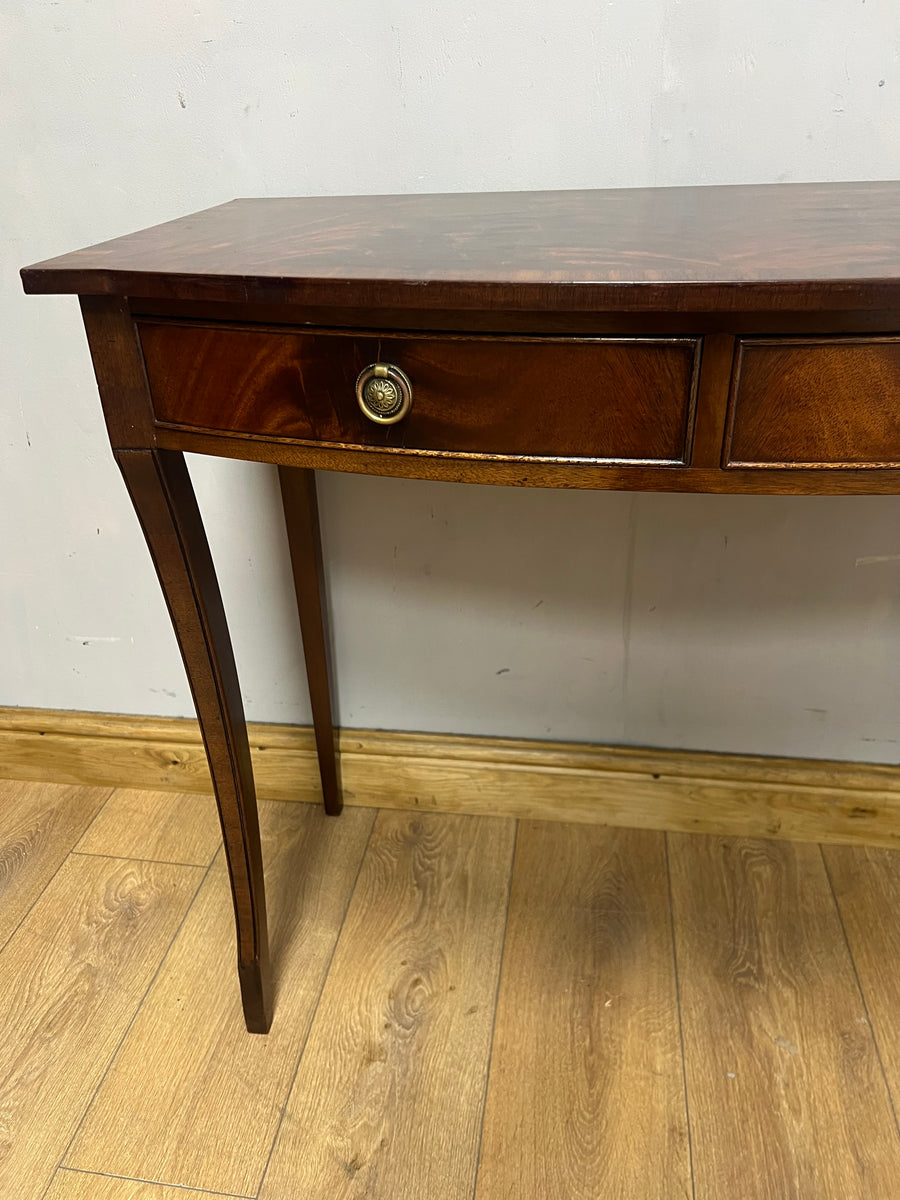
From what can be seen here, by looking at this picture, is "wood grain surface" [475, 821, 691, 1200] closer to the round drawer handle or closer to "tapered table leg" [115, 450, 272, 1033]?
"tapered table leg" [115, 450, 272, 1033]

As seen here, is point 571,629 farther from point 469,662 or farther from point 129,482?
point 129,482

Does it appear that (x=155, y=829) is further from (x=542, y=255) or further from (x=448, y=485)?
(x=542, y=255)

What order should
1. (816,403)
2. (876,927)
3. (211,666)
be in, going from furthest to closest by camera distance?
(876,927) < (211,666) < (816,403)

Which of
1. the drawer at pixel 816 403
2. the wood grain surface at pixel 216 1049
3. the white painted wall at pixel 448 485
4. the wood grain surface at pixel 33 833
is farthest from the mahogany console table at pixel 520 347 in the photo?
the wood grain surface at pixel 33 833

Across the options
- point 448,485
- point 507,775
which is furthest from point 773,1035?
point 448,485

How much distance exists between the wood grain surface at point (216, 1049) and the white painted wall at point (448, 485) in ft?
0.81

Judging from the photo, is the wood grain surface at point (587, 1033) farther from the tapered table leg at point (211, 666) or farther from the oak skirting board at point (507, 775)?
the tapered table leg at point (211, 666)

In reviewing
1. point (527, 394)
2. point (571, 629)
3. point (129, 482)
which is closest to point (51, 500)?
point (129, 482)

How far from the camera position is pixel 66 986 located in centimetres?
114

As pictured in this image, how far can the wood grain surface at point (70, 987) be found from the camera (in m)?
0.98

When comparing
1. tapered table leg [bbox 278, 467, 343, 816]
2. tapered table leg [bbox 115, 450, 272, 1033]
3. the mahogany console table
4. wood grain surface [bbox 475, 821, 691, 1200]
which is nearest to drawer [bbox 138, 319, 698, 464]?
the mahogany console table

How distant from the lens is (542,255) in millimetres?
642

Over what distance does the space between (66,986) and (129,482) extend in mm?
699

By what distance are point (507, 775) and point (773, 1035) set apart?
47cm
